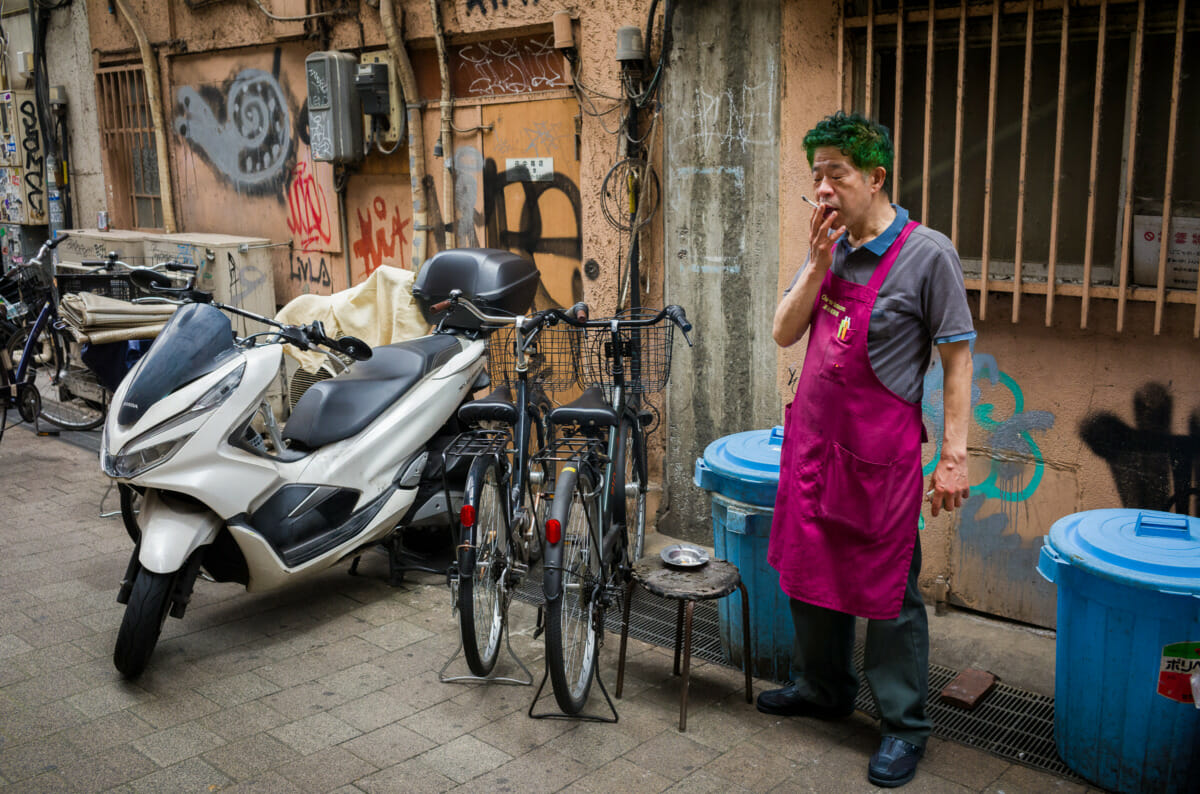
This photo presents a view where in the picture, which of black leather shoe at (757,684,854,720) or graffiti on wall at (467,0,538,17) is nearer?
black leather shoe at (757,684,854,720)

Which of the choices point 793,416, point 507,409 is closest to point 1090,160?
point 793,416

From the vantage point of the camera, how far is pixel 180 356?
4430 mm

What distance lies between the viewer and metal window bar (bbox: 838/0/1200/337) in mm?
4219

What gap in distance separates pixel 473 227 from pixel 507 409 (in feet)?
10.4

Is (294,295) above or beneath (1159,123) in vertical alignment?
beneath

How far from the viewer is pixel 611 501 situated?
4516 millimetres

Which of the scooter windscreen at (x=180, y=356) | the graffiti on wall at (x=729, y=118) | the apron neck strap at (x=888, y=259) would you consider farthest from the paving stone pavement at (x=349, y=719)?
the graffiti on wall at (x=729, y=118)

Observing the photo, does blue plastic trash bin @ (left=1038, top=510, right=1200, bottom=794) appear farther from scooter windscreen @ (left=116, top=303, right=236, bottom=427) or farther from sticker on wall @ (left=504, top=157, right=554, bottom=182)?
sticker on wall @ (left=504, top=157, right=554, bottom=182)

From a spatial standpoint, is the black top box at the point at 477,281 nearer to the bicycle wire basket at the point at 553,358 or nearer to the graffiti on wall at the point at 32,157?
the bicycle wire basket at the point at 553,358

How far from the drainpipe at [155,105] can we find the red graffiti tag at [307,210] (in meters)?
1.90

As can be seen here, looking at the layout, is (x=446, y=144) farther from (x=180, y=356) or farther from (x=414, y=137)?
(x=180, y=356)

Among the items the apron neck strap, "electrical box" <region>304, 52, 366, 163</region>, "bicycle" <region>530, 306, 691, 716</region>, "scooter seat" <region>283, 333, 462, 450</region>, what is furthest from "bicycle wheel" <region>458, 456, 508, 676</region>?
"electrical box" <region>304, 52, 366, 163</region>

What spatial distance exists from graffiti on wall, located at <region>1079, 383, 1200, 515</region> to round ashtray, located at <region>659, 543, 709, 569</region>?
1814 mm

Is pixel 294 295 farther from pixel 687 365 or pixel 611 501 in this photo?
pixel 611 501
